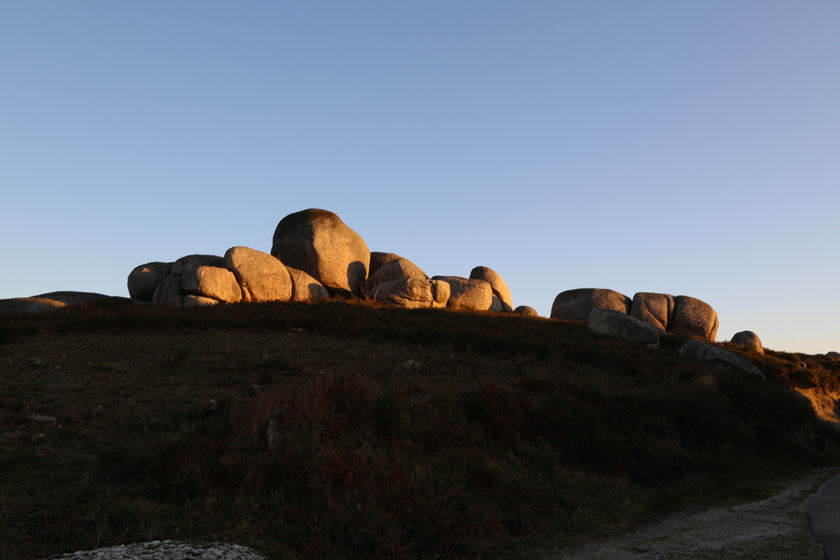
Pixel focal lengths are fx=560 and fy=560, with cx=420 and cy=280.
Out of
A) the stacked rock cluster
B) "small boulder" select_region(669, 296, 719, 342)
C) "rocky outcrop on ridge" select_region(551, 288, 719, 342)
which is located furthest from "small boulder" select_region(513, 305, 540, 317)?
"small boulder" select_region(669, 296, 719, 342)

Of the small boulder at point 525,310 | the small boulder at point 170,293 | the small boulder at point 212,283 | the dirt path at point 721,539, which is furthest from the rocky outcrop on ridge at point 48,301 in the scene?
the dirt path at point 721,539

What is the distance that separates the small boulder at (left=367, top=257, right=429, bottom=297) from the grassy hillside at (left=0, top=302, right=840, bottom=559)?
43.5 feet

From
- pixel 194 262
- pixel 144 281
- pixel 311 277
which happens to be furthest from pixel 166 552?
A: pixel 311 277

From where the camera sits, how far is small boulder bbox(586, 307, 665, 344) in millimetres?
27969

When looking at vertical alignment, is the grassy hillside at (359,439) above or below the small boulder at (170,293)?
below

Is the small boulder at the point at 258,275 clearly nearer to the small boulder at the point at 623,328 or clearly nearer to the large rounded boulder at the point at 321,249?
the large rounded boulder at the point at 321,249

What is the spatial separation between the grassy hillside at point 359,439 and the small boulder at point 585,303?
1385cm

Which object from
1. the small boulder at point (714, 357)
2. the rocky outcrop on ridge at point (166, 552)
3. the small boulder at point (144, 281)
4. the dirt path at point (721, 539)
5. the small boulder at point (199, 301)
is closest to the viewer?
the rocky outcrop on ridge at point (166, 552)

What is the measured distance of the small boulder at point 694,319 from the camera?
3634 centimetres

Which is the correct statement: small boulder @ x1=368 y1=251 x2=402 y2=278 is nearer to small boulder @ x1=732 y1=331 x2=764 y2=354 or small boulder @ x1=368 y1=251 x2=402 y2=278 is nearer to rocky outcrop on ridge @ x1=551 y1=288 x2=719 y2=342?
rocky outcrop on ridge @ x1=551 y1=288 x2=719 y2=342

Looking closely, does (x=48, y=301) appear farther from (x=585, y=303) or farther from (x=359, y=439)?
(x=585, y=303)

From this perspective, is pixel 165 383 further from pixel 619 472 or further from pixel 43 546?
pixel 619 472

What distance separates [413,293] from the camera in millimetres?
33125

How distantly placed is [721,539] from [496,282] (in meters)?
31.9
